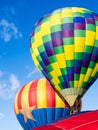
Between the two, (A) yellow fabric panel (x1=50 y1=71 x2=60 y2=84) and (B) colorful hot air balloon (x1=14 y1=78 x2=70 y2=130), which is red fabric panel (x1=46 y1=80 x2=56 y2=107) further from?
(A) yellow fabric panel (x1=50 y1=71 x2=60 y2=84)

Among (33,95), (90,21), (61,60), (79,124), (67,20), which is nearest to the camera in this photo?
(79,124)

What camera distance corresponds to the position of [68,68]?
21.9 metres

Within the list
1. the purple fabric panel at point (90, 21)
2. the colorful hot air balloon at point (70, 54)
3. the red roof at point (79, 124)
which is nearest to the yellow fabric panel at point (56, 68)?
the colorful hot air balloon at point (70, 54)

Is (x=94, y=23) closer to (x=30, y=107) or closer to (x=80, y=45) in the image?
(x=80, y=45)

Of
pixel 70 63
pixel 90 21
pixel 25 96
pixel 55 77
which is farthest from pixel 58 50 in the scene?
pixel 25 96

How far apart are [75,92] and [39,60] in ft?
10.8

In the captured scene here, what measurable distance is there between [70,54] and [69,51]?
21cm

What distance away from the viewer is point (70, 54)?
865 inches

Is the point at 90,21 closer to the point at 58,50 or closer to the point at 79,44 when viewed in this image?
the point at 79,44

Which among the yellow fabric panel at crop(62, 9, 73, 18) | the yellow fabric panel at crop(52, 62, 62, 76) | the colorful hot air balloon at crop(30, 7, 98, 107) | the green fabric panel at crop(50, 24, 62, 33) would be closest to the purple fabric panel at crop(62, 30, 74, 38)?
the colorful hot air balloon at crop(30, 7, 98, 107)

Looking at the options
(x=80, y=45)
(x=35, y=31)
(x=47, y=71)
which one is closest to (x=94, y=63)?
(x=80, y=45)

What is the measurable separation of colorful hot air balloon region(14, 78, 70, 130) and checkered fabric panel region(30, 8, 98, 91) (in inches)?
207

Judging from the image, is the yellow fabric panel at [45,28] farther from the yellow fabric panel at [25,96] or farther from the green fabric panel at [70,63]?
the yellow fabric panel at [25,96]

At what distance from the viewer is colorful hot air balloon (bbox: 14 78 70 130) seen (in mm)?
27406
